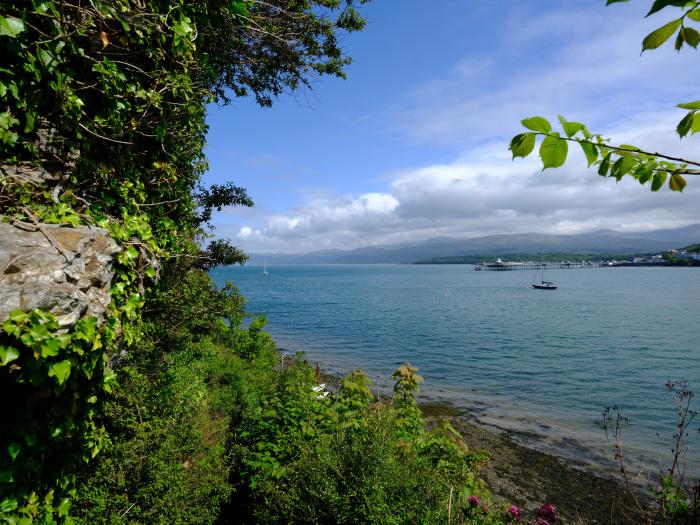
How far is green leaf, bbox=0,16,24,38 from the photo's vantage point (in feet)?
10.2

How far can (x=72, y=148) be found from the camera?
450 centimetres

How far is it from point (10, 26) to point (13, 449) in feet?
12.1

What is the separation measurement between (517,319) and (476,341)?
19945 mm

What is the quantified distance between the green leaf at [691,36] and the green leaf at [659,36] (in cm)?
15

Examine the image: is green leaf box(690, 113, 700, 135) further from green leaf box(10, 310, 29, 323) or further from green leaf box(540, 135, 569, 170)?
green leaf box(10, 310, 29, 323)

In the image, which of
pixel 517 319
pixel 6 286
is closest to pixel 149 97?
pixel 6 286

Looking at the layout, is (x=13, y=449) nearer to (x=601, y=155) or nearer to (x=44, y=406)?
(x=44, y=406)

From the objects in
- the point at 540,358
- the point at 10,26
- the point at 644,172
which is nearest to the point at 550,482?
the point at 644,172

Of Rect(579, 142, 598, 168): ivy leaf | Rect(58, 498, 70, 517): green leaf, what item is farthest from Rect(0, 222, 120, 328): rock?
Rect(579, 142, 598, 168): ivy leaf

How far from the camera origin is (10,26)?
3166 mm

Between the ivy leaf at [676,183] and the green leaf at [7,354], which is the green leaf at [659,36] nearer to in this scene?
the ivy leaf at [676,183]

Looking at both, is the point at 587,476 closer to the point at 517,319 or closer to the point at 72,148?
the point at 72,148

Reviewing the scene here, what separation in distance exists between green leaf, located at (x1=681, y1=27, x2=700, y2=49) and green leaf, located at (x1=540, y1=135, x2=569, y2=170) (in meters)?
0.58

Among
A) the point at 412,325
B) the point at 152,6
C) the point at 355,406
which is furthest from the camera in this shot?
the point at 412,325
